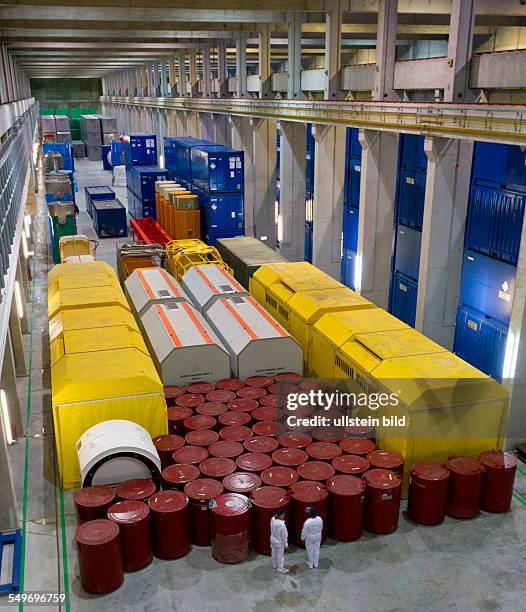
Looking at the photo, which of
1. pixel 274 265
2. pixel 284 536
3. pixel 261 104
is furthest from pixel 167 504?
pixel 261 104

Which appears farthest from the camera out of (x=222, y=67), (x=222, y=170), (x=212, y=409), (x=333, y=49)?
(x=222, y=67)

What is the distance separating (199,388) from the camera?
10.6 meters

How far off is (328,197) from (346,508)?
11810mm

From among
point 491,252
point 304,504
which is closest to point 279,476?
point 304,504

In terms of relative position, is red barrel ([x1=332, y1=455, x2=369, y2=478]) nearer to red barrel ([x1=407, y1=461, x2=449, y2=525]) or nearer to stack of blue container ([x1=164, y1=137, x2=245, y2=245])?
red barrel ([x1=407, y1=461, x2=449, y2=525])

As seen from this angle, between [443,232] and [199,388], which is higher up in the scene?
[443,232]

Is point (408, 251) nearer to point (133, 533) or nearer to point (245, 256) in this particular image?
point (245, 256)

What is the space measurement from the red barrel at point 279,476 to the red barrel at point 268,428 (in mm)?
923

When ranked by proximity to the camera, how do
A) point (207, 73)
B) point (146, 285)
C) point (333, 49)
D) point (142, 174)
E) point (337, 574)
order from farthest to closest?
point (142, 174) → point (207, 73) → point (333, 49) → point (146, 285) → point (337, 574)

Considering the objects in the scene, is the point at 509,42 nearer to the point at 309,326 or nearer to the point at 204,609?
the point at 309,326

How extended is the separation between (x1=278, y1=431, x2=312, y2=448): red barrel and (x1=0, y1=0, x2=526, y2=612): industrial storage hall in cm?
6

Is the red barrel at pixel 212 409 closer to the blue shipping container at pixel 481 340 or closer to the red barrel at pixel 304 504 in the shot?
the red barrel at pixel 304 504

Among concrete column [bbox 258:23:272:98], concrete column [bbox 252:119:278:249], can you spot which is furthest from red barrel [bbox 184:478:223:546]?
concrete column [bbox 252:119:278:249]

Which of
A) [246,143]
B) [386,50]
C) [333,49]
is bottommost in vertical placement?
[246,143]
